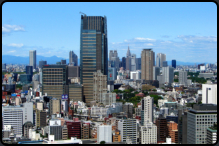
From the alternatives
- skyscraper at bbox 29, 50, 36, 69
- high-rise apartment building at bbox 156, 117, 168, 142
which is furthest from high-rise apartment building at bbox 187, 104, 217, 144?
skyscraper at bbox 29, 50, 36, 69

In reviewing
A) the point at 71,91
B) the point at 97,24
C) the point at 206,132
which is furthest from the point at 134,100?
the point at 206,132

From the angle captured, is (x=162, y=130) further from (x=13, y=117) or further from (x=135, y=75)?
(x=135, y=75)

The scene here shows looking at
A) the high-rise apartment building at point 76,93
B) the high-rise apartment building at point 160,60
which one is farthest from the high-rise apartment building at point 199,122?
the high-rise apartment building at point 160,60

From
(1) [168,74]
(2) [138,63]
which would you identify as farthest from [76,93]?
(2) [138,63]

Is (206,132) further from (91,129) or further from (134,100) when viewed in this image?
(134,100)

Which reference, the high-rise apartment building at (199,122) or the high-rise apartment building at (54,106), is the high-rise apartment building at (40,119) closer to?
the high-rise apartment building at (54,106)

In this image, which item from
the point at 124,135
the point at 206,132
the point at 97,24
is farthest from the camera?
the point at 97,24
